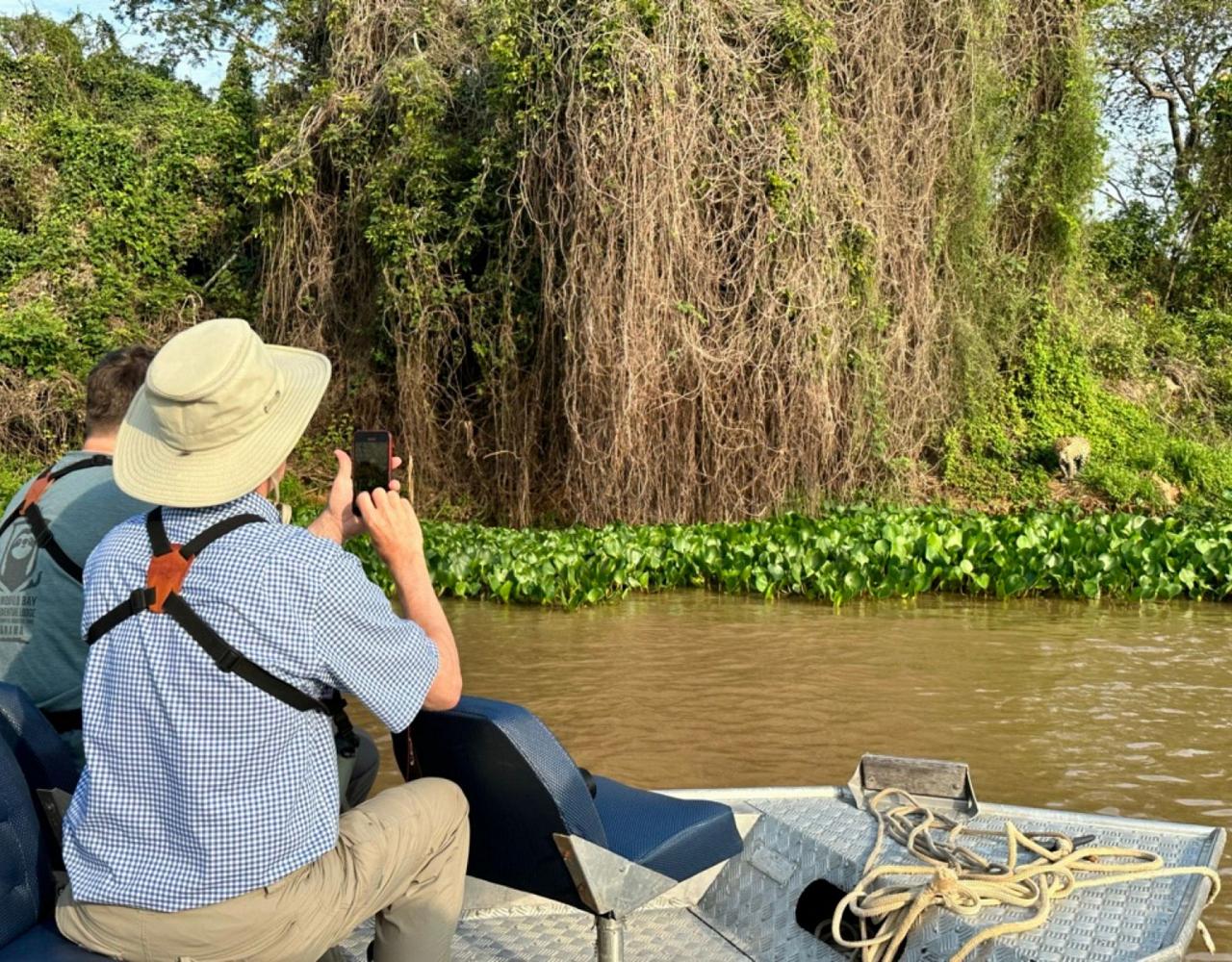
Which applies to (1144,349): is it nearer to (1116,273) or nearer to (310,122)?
(1116,273)

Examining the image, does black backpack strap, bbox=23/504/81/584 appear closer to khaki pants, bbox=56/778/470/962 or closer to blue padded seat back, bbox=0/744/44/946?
blue padded seat back, bbox=0/744/44/946

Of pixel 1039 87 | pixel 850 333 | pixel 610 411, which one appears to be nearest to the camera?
pixel 610 411

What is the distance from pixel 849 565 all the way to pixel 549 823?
8311mm

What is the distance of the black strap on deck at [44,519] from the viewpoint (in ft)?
9.61

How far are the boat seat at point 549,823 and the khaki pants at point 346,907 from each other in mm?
95

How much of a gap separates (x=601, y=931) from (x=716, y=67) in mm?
11345

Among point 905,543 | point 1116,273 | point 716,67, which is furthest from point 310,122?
point 1116,273

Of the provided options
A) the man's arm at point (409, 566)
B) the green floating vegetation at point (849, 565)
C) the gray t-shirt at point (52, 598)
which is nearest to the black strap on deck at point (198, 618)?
the man's arm at point (409, 566)

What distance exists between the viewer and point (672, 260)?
41.0 feet

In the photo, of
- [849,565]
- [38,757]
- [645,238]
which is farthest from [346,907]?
[645,238]

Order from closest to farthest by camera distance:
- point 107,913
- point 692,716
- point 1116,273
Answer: point 107,913, point 692,716, point 1116,273

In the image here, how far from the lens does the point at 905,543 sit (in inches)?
424

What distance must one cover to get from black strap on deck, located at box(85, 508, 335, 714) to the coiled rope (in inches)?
50.9

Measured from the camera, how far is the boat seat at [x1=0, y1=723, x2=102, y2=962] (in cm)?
229
